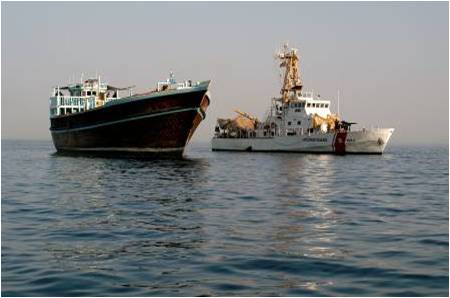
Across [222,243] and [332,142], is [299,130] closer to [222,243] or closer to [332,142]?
[332,142]

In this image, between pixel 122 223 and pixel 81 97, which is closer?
pixel 122 223

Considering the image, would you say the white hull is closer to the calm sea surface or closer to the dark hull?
the dark hull

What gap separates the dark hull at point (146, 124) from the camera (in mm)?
54719

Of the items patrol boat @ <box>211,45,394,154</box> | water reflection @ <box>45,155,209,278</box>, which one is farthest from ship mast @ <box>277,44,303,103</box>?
water reflection @ <box>45,155,209,278</box>

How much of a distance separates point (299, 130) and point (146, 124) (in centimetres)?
3105

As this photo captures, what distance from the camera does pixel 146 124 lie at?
181 feet

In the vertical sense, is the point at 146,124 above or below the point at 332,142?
above

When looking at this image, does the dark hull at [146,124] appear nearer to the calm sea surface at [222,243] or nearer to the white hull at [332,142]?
the white hull at [332,142]

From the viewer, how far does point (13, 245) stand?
566 inches

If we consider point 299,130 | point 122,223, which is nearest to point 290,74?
point 299,130

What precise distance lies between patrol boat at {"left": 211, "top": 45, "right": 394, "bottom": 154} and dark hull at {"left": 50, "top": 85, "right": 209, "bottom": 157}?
2265 cm

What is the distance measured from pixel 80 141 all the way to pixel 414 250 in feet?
180

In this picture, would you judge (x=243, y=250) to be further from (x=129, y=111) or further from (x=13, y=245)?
(x=129, y=111)

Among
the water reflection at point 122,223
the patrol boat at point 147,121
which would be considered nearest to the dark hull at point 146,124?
the patrol boat at point 147,121
